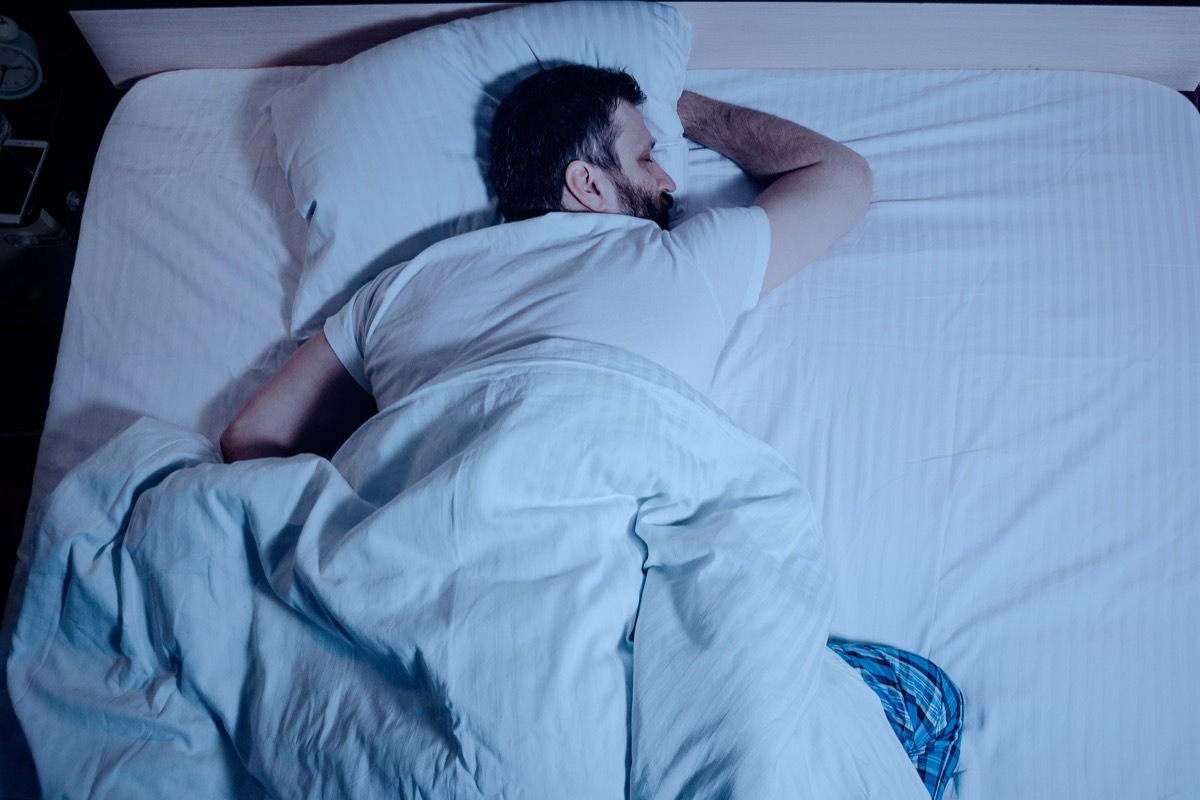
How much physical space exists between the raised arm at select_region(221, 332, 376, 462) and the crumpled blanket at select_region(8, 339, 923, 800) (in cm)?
17

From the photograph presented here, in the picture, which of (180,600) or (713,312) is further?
(713,312)

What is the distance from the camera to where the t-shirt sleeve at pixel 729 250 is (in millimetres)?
1045

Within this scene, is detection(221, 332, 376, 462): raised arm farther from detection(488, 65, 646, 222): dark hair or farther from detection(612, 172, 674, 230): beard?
detection(612, 172, 674, 230): beard

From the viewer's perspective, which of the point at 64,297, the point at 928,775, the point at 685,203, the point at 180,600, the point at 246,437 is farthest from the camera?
the point at 64,297

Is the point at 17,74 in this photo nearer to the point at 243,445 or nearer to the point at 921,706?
the point at 243,445

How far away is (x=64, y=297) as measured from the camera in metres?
1.61

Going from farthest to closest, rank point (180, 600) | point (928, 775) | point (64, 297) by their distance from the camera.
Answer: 1. point (64, 297)
2. point (928, 775)
3. point (180, 600)

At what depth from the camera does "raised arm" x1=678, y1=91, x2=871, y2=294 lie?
45.0 inches

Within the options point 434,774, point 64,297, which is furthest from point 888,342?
point 64,297

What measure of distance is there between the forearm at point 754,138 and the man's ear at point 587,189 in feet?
0.85

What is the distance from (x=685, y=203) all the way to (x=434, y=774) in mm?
892

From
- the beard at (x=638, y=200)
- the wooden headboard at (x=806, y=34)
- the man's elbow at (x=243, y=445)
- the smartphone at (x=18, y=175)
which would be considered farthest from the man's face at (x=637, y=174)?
the smartphone at (x=18, y=175)

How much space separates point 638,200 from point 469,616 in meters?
0.63

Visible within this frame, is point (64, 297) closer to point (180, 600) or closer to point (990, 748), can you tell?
point (180, 600)
